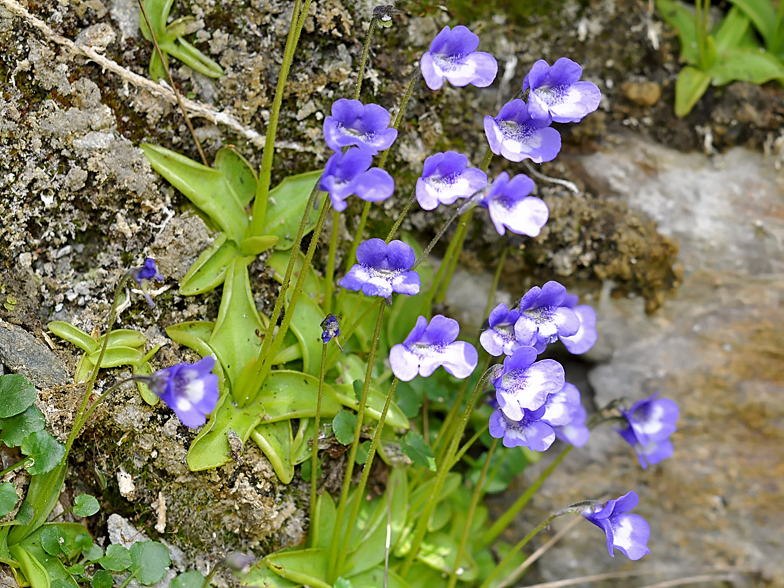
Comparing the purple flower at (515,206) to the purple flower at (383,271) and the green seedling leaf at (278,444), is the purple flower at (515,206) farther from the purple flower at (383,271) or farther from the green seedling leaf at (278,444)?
the green seedling leaf at (278,444)

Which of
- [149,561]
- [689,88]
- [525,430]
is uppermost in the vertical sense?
[689,88]

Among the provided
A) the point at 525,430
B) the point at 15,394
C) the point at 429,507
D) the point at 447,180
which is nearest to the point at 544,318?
the point at 525,430

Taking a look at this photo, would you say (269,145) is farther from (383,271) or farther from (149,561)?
(149,561)

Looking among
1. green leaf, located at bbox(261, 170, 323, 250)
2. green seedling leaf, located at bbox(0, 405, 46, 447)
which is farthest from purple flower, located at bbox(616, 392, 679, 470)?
green seedling leaf, located at bbox(0, 405, 46, 447)

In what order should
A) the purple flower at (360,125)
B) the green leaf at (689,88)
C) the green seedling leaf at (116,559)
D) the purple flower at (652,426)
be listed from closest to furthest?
the purple flower at (360,125), the green seedling leaf at (116,559), the purple flower at (652,426), the green leaf at (689,88)

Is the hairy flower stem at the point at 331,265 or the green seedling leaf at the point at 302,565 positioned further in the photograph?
the hairy flower stem at the point at 331,265

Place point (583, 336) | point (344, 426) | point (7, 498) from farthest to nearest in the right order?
point (583, 336)
point (344, 426)
point (7, 498)

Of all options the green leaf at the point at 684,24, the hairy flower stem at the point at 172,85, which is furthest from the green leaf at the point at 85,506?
the green leaf at the point at 684,24
